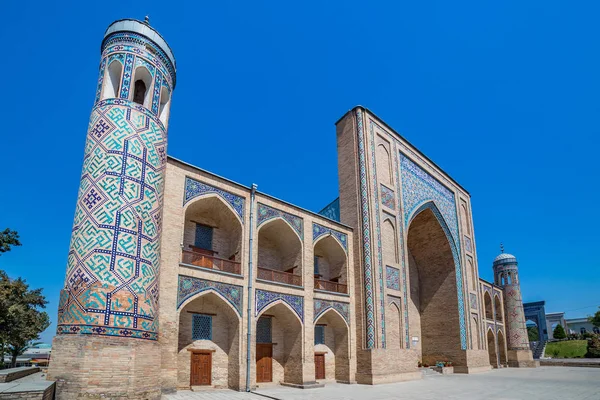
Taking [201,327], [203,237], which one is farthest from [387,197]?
[201,327]

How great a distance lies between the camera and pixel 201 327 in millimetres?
10789

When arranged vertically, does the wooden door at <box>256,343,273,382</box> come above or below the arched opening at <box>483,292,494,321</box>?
below

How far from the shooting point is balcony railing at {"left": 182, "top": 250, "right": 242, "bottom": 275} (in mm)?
10383

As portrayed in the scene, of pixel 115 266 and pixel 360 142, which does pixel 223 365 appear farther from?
pixel 360 142

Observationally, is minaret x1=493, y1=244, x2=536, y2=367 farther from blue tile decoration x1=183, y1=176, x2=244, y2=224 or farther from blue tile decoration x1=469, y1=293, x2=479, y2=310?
blue tile decoration x1=183, y1=176, x2=244, y2=224

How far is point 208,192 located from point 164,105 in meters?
2.45

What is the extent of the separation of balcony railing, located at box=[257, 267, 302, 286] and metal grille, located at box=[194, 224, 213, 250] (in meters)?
1.60

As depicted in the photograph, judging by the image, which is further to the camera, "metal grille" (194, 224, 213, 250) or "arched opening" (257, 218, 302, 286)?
"arched opening" (257, 218, 302, 286)

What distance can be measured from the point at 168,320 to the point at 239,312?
6.50ft

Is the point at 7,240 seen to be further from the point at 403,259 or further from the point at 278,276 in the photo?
the point at 403,259

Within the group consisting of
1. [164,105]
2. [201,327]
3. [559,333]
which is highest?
[164,105]

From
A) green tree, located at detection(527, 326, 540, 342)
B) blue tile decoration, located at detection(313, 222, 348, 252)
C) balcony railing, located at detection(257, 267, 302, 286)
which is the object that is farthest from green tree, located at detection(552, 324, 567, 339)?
balcony railing, located at detection(257, 267, 302, 286)

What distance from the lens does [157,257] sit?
9086 millimetres

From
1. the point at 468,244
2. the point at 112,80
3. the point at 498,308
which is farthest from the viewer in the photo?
the point at 498,308
